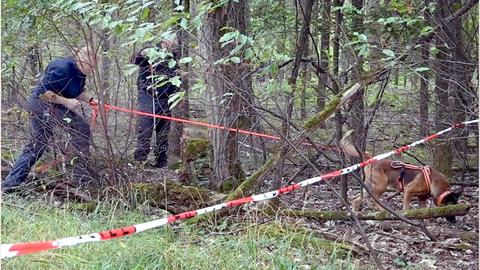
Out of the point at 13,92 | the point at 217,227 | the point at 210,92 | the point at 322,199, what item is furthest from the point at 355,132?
the point at 13,92

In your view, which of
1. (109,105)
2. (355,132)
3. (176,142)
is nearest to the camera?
(355,132)

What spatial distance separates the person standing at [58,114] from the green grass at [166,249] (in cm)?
124

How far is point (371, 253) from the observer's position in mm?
4219

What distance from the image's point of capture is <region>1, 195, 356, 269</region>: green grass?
3824mm

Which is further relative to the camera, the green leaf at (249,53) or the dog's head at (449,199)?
the dog's head at (449,199)

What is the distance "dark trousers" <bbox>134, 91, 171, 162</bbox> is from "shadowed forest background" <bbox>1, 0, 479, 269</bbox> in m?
0.21

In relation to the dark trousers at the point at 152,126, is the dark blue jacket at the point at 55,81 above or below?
above

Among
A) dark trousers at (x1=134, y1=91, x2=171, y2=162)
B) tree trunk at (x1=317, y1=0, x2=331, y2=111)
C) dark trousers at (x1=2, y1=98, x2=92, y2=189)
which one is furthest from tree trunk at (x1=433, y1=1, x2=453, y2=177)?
dark trousers at (x1=2, y1=98, x2=92, y2=189)

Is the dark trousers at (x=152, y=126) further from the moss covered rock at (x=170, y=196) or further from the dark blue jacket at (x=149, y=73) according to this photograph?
the moss covered rock at (x=170, y=196)

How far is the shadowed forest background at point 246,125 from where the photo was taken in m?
4.41

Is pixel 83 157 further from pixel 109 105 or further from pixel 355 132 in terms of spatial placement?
pixel 355 132

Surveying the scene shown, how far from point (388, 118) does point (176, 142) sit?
9.34 ft

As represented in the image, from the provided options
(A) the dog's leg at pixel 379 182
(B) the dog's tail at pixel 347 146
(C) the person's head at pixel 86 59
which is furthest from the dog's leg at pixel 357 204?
(C) the person's head at pixel 86 59

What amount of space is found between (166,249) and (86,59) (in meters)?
2.88
